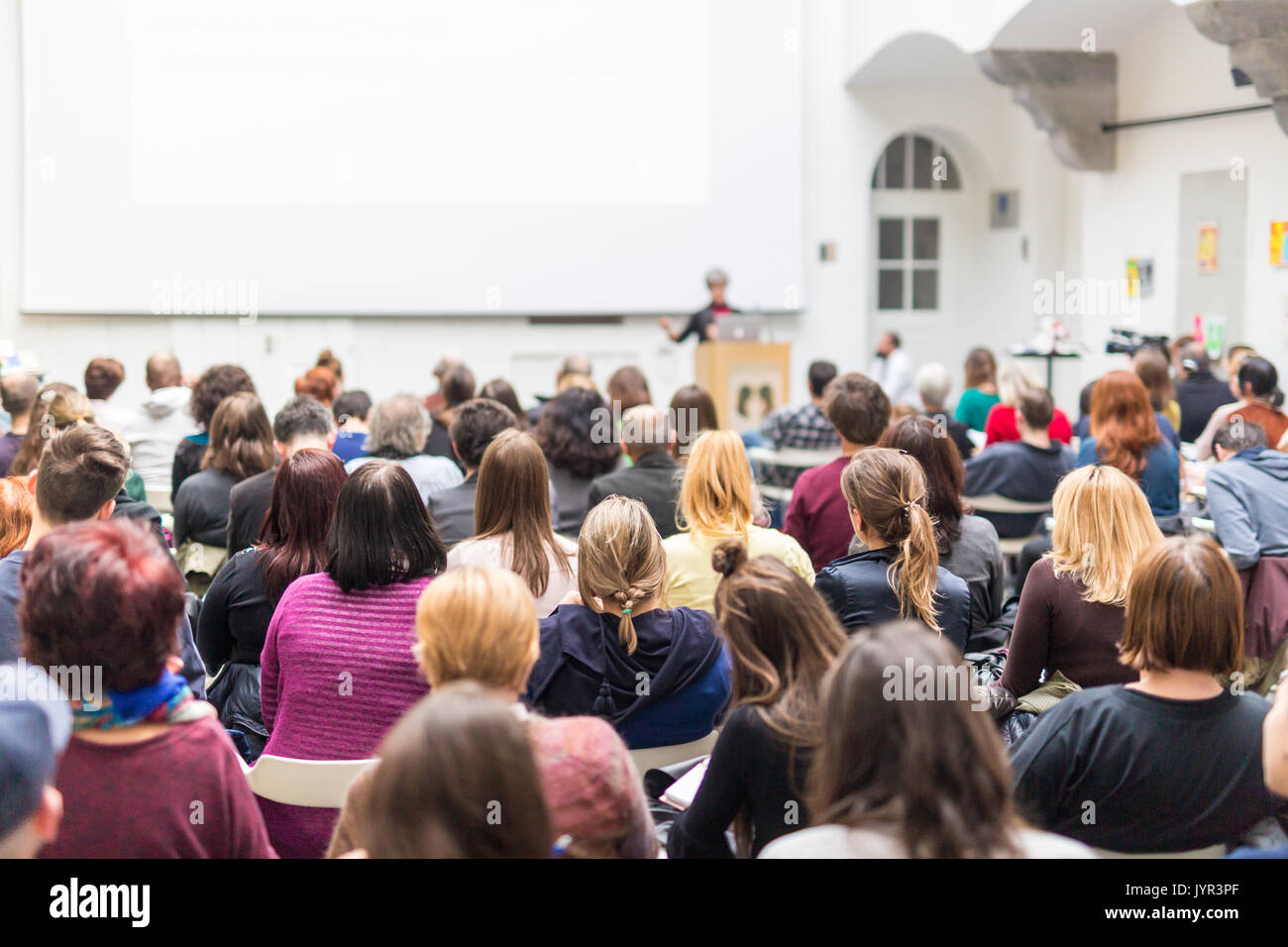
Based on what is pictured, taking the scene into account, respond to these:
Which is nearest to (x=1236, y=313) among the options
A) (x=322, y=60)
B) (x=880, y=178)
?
(x=880, y=178)

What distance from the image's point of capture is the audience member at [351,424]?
16.4 ft

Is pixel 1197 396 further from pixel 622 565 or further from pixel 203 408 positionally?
pixel 622 565

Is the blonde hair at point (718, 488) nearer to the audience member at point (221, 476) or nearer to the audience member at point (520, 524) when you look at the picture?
the audience member at point (520, 524)

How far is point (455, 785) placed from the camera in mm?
1329

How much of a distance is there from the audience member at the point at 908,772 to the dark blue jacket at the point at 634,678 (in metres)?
1.05

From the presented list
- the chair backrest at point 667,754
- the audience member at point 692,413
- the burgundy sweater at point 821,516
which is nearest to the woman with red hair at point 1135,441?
the burgundy sweater at point 821,516

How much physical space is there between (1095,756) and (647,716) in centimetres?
89

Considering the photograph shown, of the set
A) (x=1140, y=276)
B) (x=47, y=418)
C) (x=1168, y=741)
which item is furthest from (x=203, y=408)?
(x=1140, y=276)

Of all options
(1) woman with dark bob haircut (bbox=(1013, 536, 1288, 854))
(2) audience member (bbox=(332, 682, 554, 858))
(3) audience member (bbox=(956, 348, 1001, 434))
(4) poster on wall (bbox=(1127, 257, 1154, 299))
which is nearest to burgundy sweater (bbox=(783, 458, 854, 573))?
(1) woman with dark bob haircut (bbox=(1013, 536, 1288, 854))

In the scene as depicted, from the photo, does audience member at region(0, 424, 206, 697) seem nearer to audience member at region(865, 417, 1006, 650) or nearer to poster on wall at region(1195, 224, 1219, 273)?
audience member at region(865, 417, 1006, 650)

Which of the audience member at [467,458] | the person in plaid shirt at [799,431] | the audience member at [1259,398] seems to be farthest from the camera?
the person in plaid shirt at [799,431]

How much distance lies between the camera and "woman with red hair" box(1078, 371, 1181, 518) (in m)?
4.48
